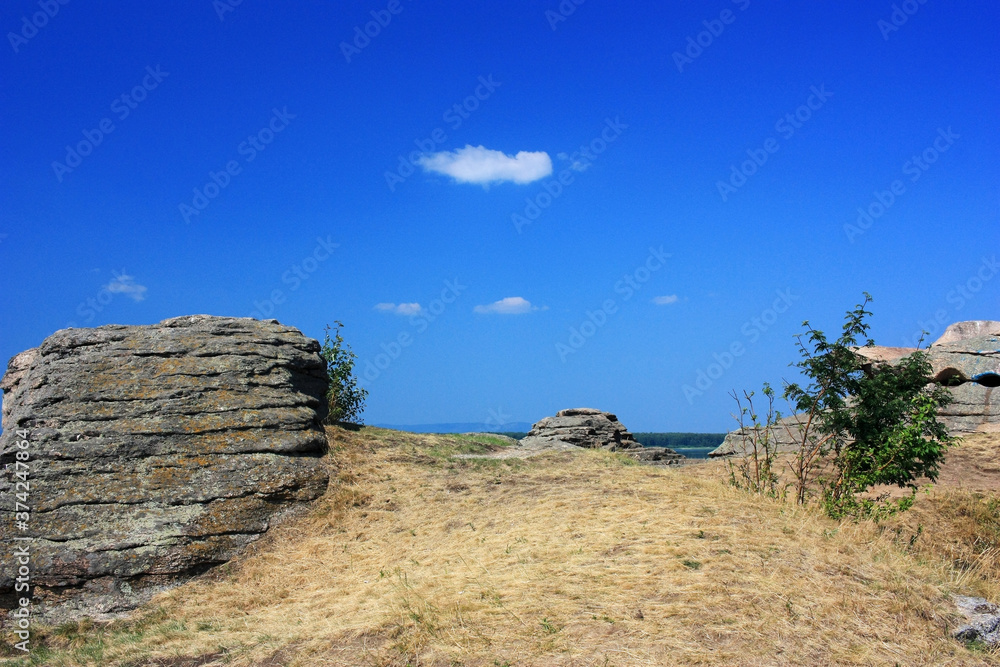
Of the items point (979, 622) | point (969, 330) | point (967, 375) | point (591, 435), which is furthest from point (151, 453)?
point (969, 330)

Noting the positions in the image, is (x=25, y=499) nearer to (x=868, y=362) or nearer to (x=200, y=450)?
(x=200, y=450)

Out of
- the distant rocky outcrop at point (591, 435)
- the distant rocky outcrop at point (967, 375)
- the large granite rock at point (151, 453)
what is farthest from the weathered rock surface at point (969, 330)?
the large granite rock at point (151, 453)

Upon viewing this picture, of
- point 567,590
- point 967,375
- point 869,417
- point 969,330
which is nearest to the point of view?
point 567,590

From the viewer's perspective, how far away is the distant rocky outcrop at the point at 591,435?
17.8m

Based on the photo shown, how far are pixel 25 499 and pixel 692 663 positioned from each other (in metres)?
9.07

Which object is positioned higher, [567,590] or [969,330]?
[969,330]

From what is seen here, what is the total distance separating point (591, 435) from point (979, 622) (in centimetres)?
1264

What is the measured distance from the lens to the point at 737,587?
6.31 meters

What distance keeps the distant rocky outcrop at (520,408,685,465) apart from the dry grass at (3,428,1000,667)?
7.15 meters

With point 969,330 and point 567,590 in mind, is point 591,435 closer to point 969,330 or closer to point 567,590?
point 567,590

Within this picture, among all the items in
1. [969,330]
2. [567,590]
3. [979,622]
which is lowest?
[979,622]

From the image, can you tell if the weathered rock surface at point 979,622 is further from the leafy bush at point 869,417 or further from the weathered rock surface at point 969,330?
the weathered rock surface at point 969,330

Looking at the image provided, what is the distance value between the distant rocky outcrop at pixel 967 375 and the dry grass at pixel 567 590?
10683mm

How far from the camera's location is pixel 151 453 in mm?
9938
